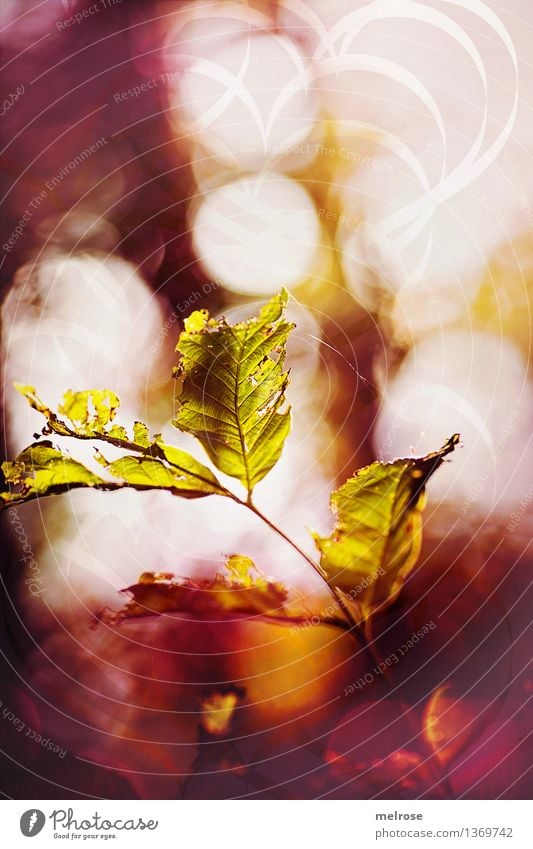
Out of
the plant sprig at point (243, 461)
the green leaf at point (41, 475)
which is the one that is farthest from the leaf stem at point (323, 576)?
the green leaf at point (41, 475)

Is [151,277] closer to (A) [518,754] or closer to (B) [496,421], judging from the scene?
(B) [496,421]

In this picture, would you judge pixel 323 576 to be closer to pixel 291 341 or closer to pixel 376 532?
pixel 376 532
